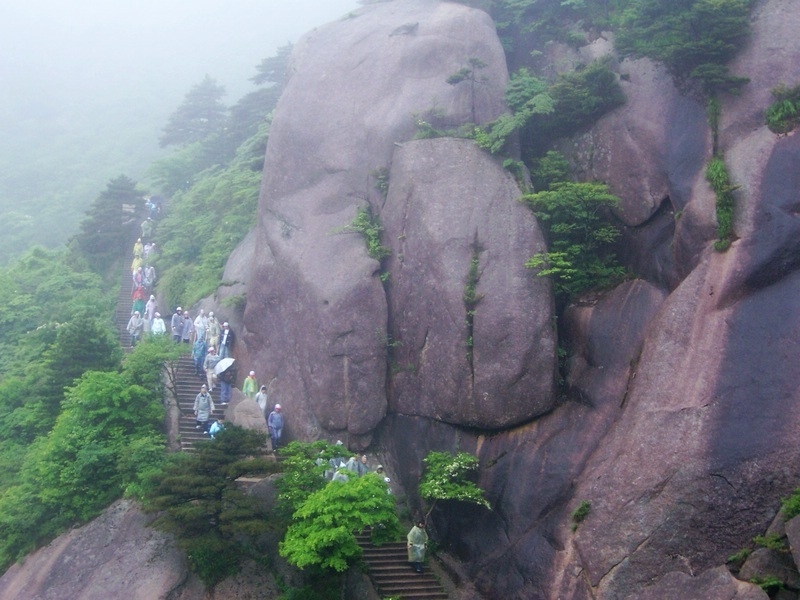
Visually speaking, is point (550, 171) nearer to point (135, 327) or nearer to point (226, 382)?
point (226, 382)

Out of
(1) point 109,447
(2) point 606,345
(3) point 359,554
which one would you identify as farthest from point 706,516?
(1) point 109,447

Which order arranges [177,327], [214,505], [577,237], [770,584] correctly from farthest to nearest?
[177,327]
[577,237]
[214,505]
[770,584]

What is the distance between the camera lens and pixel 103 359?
2220 cm

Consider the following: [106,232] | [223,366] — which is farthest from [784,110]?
[106,232]

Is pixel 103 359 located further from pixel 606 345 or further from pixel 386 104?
pixel 606 345

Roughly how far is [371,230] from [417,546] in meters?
9.25

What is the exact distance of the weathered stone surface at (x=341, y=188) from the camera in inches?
789

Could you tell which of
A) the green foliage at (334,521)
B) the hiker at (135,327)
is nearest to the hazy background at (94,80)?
the hiker at (135,327)

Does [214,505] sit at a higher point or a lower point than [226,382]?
higher

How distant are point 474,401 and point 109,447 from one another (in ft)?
32.9

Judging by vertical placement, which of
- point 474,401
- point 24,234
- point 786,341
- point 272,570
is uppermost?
point 786,341

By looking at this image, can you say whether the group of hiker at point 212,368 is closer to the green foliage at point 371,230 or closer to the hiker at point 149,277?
the hiker at point 149,277

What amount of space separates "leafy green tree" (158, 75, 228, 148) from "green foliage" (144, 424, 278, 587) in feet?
111

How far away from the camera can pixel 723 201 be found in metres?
15.8
